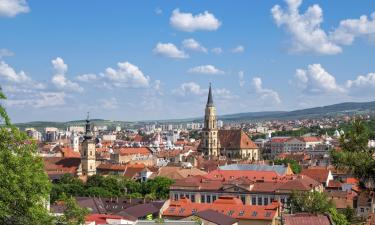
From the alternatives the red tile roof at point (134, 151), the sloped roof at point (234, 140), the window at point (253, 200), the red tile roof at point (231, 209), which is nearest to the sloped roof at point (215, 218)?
the red tile roof at point (231, 209)

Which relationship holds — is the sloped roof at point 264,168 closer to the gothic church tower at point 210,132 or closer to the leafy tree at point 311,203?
the leafy tree at point 311,203

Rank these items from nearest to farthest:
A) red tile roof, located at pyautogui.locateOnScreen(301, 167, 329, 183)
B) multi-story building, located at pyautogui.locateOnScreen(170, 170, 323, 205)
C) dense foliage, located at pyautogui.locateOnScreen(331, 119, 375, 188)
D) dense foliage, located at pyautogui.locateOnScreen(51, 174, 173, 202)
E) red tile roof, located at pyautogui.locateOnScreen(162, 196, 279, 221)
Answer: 1. dense foliage, located at pyautogui.locateOnScreen(331, 119, 375, 188)
2. red tile roof, located at pyautogui.locateOnScreen(162, 196, 279, 221)
3. multi-story building, located at pyautogui.locateOnScreen(170, 170, 323, 205)
4. dense foliage, located at pyautogui.locateOnScreen(51, 174, 173, 202)
5. red tile roof, located at pyautogui.locateOnScreen(301, 167, 329, 183)

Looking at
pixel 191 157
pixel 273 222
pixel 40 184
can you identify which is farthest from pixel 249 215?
pixel 191 157

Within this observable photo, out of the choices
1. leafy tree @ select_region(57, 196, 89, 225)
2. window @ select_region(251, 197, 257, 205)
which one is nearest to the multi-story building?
window @ select_region(251, 197, 257, 205)

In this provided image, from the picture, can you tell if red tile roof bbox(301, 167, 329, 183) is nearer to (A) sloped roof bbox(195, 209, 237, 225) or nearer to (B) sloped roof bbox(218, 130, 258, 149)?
(A) sloped roof bbox(195, 209, 237, 225)

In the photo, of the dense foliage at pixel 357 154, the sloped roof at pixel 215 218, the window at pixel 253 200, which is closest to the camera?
the dense foliage at pixel 357 154

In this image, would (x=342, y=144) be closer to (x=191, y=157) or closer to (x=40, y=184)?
(x=40, y=184)

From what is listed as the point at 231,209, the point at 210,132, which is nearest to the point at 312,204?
the point at 231,209
